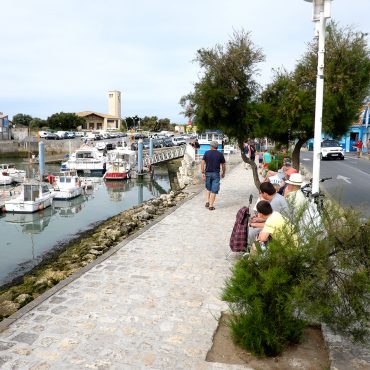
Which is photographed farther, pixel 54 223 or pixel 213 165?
pixel 54 223

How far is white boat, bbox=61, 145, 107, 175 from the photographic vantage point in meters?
39.7

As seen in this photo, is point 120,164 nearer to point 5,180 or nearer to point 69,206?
point 5,180

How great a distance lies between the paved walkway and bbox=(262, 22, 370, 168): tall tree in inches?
193

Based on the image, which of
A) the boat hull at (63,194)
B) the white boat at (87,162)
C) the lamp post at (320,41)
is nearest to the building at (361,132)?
the white boat at (87,162)

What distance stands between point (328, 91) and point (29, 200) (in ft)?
55.2

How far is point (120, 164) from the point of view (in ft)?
120

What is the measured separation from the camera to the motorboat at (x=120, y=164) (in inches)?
1406

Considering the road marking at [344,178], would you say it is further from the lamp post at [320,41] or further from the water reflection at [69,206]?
the water reflection at [69,206]

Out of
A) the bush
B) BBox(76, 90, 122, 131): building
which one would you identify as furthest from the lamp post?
BBox(76, 90, 122, 131): building

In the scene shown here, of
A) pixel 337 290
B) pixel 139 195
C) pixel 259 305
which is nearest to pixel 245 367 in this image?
pixel 259 305

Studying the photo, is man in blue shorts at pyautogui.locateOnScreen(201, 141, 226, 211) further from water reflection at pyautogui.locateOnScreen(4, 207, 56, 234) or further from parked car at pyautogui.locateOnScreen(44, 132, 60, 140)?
parked car at pyautogui.locateOnScreen(44, 132, 60, 140)

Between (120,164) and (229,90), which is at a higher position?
(229,90)

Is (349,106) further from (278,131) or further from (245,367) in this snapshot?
(245,367)

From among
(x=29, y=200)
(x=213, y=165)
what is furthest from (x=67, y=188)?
(x=213, y=165)
